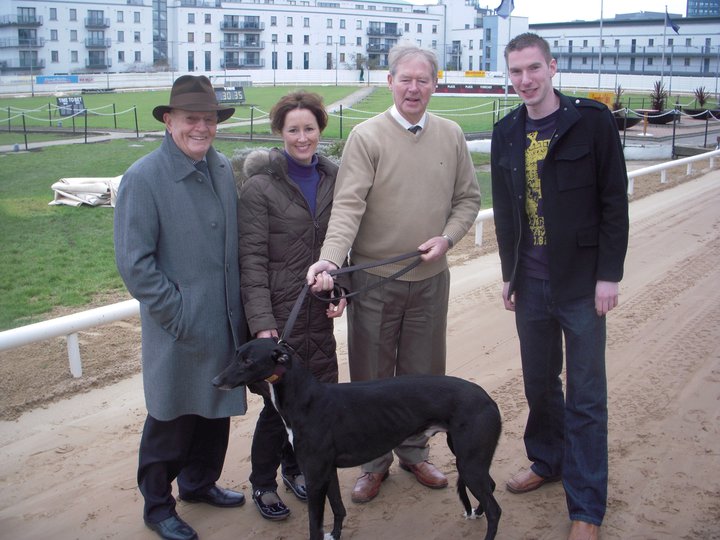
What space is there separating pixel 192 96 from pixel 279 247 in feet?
2.44

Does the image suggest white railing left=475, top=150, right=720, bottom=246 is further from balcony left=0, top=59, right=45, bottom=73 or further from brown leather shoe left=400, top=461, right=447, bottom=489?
balcony left=0, top=59, right=45, bottom=73

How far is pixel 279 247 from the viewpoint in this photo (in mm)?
3418

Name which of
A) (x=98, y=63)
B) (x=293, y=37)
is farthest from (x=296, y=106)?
(x=293, y=37)

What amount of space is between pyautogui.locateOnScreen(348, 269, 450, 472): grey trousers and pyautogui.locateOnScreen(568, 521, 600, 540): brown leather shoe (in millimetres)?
822

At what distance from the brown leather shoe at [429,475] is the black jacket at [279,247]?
81cm

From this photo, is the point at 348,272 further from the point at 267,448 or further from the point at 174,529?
the point at 174,529

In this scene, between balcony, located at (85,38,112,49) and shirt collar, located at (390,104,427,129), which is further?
balcony, located at (85,38,112,49)

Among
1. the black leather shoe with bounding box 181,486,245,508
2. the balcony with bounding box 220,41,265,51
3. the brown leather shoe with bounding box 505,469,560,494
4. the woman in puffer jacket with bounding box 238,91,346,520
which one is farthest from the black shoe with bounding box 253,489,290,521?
the balcony with bounding box 220,41,265,51

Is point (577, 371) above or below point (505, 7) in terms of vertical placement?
below

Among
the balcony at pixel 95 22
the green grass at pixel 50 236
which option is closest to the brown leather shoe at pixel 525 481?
the green grass at pixel 50 236

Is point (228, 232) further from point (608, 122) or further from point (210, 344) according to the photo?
point (608, 122)

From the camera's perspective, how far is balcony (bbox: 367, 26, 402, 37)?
93.6 metres

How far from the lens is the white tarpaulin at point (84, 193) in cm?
1212

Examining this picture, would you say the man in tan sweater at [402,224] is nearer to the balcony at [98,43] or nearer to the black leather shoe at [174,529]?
the black leather shoe at [174,529]
